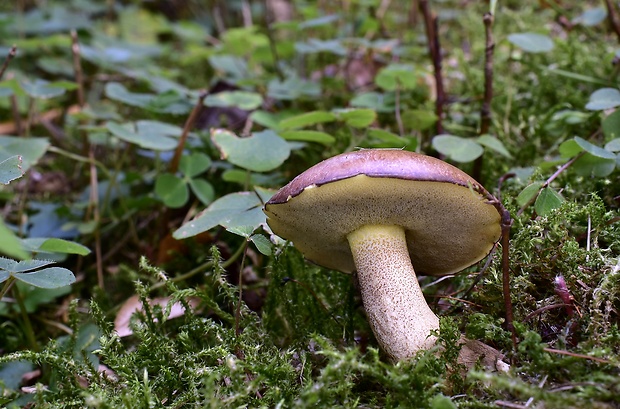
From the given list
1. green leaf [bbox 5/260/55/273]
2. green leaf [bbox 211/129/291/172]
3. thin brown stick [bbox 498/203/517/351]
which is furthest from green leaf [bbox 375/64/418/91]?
A: green leaf [bbox 5/260/55/273]

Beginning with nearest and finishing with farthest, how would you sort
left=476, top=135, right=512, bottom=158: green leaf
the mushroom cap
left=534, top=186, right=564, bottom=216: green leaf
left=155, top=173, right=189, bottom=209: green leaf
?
1. the mushroom cap
2. left=534, top=186, right=564, bottom=216: green leaf
3. left=476, top=135, right=512, bottom=158: green leaf
4. left=155, top=173, right=189, bottom=209: green leaf

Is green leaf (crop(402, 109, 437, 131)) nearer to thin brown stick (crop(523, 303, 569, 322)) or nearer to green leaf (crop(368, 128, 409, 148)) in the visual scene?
green leaf (crop(368, 128, 409, 148))

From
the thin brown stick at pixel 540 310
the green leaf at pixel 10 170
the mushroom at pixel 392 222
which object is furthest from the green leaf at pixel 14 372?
the thin brown stick at pixel 540 310

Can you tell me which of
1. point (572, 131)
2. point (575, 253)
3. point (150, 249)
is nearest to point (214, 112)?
point (150, 249)

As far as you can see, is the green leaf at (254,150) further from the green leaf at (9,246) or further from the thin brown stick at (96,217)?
the green leaf at (9,246)

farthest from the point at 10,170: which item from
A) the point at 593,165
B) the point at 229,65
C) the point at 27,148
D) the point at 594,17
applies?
the point at 594,17
